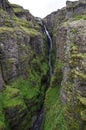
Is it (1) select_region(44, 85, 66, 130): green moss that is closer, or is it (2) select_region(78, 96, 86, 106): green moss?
(2) select_region(78, 96, 86, 106): green moss

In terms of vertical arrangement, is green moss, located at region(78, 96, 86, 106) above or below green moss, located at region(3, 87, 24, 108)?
above

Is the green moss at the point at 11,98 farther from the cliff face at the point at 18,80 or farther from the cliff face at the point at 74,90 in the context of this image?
the cliff face at the point at 74,90

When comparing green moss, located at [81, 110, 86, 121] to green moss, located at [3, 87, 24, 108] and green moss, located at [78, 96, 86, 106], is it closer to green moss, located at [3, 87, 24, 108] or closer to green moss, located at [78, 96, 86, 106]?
green moss, located at [78, 96, 86, 106]

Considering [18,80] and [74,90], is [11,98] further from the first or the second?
[74,90]

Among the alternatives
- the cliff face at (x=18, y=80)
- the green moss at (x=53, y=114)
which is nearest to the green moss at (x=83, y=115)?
the green moss at (x=53, y=114)

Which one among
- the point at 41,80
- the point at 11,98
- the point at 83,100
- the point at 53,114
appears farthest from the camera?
the point at 41,80

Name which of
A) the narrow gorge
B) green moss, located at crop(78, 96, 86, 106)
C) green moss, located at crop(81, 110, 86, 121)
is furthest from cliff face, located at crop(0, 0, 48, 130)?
green moss, located at crop(81, 110, 86, 121)

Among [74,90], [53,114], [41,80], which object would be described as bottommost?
[41,80]

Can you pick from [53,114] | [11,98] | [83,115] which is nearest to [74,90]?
[83,115]

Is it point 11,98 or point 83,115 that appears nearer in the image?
point 83,115
